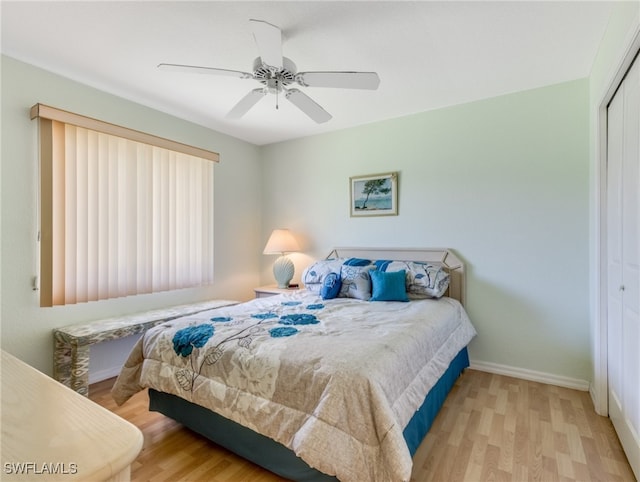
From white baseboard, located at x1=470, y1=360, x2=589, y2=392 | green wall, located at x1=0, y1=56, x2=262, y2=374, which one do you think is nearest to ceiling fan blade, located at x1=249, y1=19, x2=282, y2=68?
green wall, located at x1=0, y1=56, x2=262, y2=374

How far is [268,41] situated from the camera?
1.66 m

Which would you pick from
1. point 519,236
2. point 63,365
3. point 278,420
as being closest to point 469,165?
point 519,236

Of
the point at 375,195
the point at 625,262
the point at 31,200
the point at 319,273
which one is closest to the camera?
the point at 625,262

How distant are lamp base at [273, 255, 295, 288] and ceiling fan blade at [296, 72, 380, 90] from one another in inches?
85.6

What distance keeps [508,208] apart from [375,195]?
50.3 inches

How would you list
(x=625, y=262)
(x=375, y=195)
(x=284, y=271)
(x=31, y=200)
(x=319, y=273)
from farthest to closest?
(x=284, y=271) → (x=375, y=195) → (x=319, y=273) → (x=31, y=200) → (x=625, y=262)

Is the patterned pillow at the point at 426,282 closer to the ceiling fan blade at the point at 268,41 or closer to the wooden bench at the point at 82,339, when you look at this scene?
the ceiling fan blade at the point at 268,41

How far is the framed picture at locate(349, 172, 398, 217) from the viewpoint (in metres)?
3.41

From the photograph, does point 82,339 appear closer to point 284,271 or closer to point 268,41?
point 284,271

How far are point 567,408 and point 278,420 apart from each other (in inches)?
84.0

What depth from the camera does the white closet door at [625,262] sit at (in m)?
1.61

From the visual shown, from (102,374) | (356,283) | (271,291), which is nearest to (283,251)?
(271,291)

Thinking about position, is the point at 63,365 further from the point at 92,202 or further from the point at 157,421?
the point at 92,202

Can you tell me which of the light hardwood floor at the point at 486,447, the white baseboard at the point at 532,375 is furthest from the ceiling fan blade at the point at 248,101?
the white baseboard at the point at 532,375
